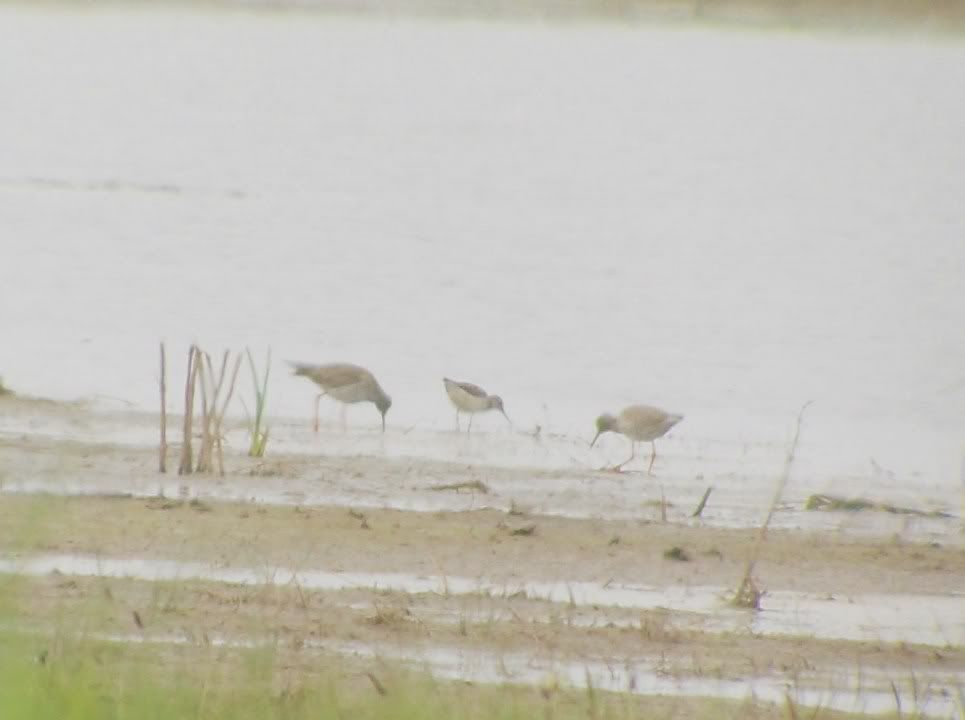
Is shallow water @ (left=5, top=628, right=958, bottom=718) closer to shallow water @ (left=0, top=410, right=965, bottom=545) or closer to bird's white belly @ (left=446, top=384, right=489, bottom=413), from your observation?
shallow water @ (left=0, top=410, right=965, bottom=545)

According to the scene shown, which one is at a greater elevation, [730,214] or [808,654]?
[808,654]

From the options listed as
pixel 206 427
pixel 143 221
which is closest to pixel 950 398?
pixel 206 427

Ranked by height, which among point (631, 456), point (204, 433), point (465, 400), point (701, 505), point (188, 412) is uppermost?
point (188, 412)

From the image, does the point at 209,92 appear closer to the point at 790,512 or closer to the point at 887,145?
the point at 887,145

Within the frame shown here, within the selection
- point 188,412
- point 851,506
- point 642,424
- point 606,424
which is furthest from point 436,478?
point 851,506

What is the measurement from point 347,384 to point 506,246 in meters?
15.7

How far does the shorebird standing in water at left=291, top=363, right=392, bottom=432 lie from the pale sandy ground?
129cm

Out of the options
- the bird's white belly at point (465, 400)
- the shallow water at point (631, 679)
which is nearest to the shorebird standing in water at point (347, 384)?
the bird's white belly at point (465, 400)

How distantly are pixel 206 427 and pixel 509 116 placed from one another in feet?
163

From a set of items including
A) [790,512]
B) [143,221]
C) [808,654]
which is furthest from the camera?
[143,221]

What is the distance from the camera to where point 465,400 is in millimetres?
12508

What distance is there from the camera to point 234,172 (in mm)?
37656

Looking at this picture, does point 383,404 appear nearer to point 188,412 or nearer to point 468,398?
point 468,398

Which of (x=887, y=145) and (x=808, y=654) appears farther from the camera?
(x=887, y=145)
